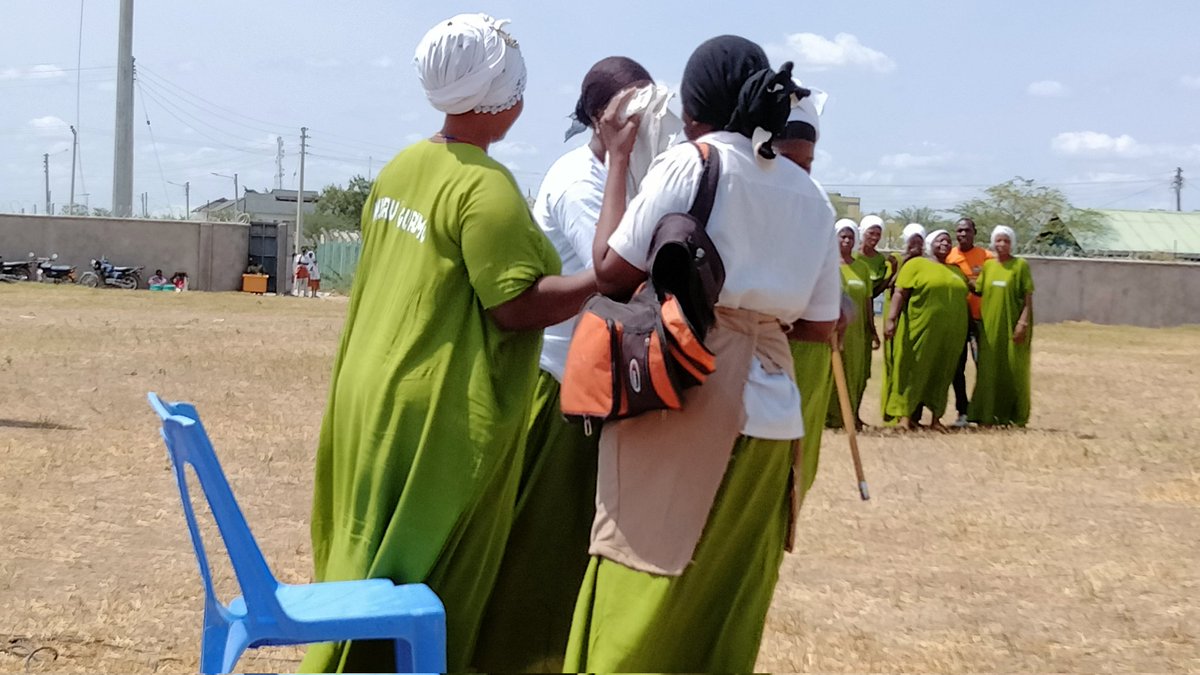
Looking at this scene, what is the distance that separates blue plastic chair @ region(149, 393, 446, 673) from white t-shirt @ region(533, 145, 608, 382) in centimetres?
84

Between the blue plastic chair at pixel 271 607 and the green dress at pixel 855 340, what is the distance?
8420mm

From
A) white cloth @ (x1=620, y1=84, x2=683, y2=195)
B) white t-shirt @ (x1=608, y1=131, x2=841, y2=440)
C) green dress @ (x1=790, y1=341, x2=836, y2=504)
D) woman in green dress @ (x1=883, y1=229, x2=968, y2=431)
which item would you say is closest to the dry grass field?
woman in green dress @ (x1=883, y1=229, x2=968, y2=431)

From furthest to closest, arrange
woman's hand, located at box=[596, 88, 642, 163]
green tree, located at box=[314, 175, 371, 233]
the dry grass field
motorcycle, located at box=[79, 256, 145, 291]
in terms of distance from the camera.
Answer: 1. green tree, located at box=[314, 175, 371, 233]
2. motorcycle, located at box=[79, 256, 145, 291]
3. the dry grass field
4. woman's hand, located at box=[596, 88, 642, 163]

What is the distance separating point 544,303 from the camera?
310 cm

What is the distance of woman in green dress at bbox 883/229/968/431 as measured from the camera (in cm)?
1190

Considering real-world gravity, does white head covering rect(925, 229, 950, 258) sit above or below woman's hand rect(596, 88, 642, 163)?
below

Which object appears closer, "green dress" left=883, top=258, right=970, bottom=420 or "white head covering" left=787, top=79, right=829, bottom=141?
"white head covering" left=787, top=79, right=829, bottom=141

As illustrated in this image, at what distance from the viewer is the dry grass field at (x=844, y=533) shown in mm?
4855

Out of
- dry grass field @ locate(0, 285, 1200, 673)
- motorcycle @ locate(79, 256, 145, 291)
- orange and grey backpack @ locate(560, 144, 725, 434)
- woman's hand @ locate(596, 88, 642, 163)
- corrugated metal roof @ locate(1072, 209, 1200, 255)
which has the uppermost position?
corrugated metal roof @ locate(1072, 209, 1200, 255)

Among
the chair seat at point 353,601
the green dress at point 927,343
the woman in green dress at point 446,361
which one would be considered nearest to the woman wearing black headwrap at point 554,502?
the woman in green dress at point 446,361

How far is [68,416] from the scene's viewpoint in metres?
9.89

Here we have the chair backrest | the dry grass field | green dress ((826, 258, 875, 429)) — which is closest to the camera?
the chair backrest

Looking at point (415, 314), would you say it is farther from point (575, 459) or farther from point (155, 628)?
point (155, 628)

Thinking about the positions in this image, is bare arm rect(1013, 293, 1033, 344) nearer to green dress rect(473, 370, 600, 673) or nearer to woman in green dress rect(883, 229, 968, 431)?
woman in green dress rect(883, 229, 968, 431)
